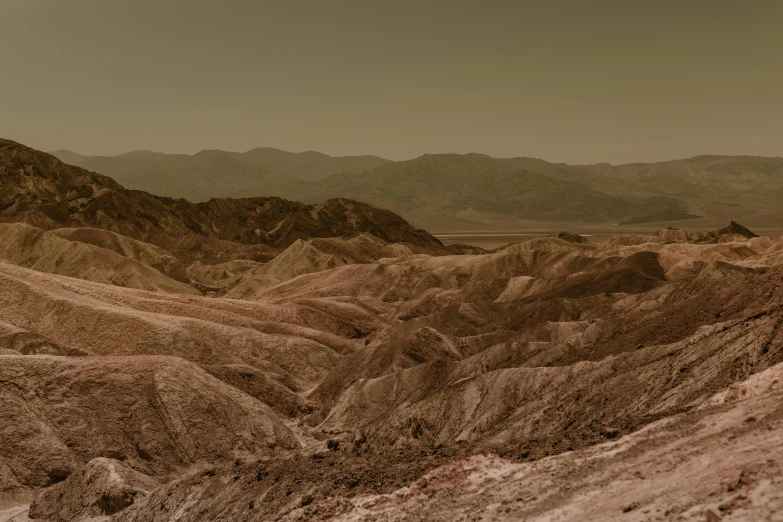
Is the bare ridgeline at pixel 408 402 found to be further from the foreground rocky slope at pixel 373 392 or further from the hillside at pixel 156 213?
the hillside at pixel 156 213

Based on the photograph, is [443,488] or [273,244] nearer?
[443,488]

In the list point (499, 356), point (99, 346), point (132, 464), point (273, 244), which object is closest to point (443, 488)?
point (132, 464)

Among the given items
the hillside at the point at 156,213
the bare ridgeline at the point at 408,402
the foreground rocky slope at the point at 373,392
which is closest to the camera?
the bare ridgeline at the point at 408,402

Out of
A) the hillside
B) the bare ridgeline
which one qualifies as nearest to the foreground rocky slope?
the bare ridgeline

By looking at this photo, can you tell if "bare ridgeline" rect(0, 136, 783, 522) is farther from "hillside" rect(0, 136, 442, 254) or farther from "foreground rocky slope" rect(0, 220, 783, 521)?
"hillside" rect(0, 136, 442, 254)

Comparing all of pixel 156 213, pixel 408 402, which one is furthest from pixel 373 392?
pixel 156 213

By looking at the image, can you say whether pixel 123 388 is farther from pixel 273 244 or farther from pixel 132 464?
pixel 273 244

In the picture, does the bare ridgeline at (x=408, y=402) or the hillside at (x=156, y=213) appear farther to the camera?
the hillside at (x=156, y=213)

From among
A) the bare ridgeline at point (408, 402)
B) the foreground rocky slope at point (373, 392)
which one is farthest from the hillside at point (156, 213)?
the foreground rocky slope at point (373, 392)
